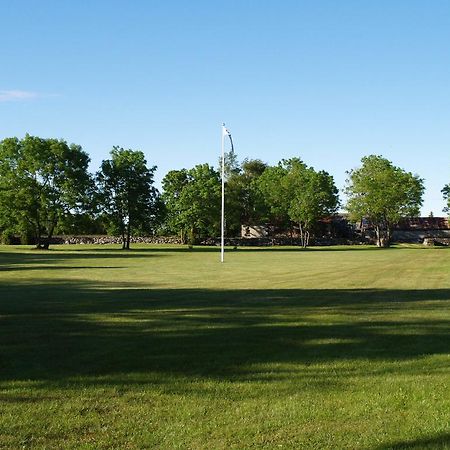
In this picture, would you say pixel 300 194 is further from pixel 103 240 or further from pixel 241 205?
pixel 103 240

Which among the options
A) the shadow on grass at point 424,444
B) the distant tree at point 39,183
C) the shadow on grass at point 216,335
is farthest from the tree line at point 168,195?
the shadow on grass at point 424,444

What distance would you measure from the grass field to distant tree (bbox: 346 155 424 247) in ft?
290

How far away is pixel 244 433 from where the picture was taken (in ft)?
18.7

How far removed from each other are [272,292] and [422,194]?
9274cm

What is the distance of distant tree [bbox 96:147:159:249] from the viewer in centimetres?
7988

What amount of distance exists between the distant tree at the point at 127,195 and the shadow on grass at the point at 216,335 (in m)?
62.4

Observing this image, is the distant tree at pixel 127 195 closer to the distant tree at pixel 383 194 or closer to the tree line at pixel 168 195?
the tree line at pixel 168 195

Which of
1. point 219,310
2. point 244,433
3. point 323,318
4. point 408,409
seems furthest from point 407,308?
point 244,433

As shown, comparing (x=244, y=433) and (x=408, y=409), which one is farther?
(x=408, y=409)

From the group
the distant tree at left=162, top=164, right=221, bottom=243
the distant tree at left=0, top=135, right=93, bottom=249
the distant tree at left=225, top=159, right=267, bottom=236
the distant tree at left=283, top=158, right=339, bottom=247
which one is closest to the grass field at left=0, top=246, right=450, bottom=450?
the distant tree at left=0, top=135, right=93, bottom=249

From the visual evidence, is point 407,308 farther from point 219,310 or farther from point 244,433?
point 244,433

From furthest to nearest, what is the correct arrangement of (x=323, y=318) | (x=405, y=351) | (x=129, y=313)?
(x=129, y=313) < (x=323, y=318) < (x=405, y=351)

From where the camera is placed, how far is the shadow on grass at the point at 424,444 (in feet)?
17.1

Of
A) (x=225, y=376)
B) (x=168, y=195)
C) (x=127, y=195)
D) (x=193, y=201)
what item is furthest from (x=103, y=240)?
(x=225, y=376)
